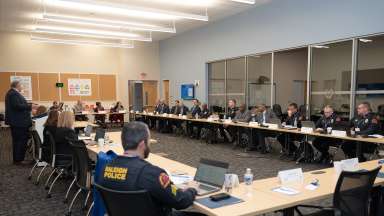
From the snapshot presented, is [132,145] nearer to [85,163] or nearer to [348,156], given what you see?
[85,163]

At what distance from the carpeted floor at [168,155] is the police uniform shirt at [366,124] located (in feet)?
3.29

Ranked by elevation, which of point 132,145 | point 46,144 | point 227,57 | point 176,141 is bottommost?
point 176,141

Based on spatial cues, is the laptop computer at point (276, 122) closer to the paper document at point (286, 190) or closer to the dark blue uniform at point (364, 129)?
the dark blue uniform at point (364, 129)

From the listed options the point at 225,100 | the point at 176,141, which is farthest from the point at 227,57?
the point at 176,141

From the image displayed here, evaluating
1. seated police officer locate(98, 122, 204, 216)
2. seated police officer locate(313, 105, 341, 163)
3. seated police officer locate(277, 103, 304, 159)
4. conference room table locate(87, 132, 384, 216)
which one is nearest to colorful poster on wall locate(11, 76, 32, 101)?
seated police officer locate(277, 103, 304, 159)

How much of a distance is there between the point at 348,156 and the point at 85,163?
4634mm

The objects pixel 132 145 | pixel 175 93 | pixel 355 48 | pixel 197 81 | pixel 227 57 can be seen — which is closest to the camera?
pixel 132 145

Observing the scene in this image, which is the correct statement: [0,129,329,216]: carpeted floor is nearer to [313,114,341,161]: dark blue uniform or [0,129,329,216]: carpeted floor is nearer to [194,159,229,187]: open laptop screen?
[313,114,341,161]: dark blue uniform

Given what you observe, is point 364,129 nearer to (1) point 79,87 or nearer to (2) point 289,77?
(2) point 289,77

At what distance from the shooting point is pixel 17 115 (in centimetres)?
538

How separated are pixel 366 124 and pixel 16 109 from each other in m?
6.34

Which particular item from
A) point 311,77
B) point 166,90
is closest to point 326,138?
point 311,77

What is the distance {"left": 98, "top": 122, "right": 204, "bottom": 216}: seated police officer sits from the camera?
1640mm

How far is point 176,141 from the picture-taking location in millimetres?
8539
